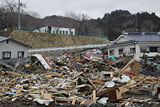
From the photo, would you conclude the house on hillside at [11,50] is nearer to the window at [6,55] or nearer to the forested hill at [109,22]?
the window at [6,55]

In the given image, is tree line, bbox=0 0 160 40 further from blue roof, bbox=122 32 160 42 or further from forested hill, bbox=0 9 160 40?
blue roof, bbox=122 32 160 42

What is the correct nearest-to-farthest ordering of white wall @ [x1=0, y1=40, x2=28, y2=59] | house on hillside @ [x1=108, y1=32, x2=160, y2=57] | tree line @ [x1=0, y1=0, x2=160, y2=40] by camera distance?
white wall @ [x1=0, y1=40, x2=28, y2=59] → house on hillside @ [x1=108, y1=32, x2=160, y2=57] → tree line @ [x1=0, y1=0, x2=160, y2=40]

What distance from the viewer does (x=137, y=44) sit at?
1925cm

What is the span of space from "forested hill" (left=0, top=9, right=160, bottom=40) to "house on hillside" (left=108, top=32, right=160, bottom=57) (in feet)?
85.4

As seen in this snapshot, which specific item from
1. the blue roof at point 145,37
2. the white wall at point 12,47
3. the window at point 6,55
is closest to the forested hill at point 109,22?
the white wall at point 12,47

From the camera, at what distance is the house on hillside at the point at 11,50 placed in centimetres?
1714

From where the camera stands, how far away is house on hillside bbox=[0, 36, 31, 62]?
17.1 meters

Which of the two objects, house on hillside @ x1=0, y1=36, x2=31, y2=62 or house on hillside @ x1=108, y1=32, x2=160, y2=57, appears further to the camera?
house on hillside @ x1=108, y1=32, x2=160, y2=57

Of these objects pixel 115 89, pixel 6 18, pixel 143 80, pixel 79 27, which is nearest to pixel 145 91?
pixel 143 80

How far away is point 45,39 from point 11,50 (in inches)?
501

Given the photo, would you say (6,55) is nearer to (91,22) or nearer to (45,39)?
(45,39)

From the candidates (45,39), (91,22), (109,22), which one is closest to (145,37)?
(45,39)

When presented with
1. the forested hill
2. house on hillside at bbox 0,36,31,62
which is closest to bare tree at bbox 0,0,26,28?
the forested hill

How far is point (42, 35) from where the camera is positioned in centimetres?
3058
